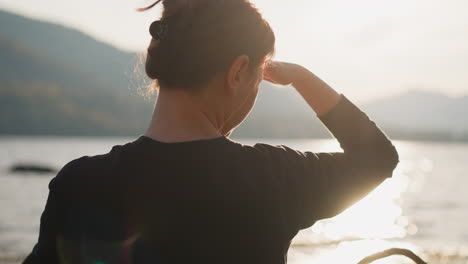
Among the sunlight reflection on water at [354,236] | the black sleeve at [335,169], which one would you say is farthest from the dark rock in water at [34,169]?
the black sleeve at [335,169]

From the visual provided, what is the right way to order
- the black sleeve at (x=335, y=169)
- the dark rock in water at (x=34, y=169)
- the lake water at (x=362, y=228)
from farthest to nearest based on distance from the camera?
the dark rock in water at (x=34, y=169) → the lake water at (x=362, y=228) → the black sleeve at (x=335, y=169)

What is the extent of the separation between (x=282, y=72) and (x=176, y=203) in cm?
61

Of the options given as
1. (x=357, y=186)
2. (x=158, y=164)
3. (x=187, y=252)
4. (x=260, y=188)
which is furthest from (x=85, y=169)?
(x=357, y=186)

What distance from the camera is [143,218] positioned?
154 centimetres

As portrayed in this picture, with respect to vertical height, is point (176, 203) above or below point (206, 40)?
below

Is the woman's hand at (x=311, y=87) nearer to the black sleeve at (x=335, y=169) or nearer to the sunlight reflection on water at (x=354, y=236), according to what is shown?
the black sleeve at (x=335, y=169)

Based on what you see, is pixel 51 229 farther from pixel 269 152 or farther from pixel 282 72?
pixel 282 72

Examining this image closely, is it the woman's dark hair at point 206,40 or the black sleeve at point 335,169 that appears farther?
the black sleeve at point 335,169

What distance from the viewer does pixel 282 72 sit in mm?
1857

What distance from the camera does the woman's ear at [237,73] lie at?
1503 mm

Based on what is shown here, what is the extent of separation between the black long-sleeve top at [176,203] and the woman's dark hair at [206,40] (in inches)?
8.3

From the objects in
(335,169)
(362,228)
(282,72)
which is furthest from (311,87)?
(362,228)

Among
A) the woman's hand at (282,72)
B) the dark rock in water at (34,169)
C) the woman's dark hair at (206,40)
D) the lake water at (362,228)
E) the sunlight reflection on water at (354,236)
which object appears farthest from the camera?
the dark rock in water at (34,169)

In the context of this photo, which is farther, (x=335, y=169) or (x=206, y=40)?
(x=335, y=169)
